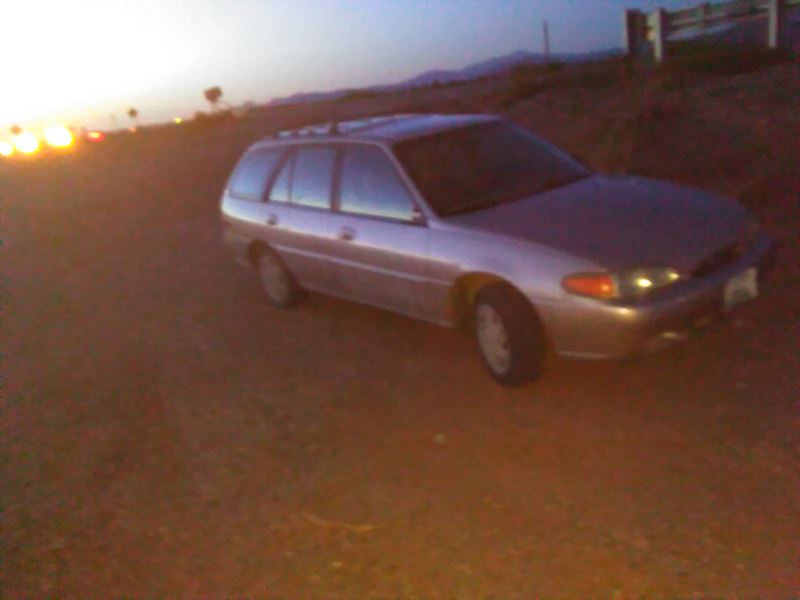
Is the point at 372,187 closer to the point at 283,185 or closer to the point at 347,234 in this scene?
the point at 347,234

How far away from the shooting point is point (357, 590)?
335 centimetres

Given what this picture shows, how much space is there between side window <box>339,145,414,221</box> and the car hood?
21.4 inches

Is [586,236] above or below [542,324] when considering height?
above

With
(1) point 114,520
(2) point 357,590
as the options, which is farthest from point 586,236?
(1) point 114,520

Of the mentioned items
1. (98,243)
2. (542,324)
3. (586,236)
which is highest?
(586,236)

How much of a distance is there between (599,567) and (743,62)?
13.1 meters

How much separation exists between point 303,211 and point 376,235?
1151 mm

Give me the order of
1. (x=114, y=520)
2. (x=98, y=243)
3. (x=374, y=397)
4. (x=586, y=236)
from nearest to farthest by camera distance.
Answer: (x=114, y=520) → (x=586, y=236) → (x=374, y=397) → (x=98, y=243)

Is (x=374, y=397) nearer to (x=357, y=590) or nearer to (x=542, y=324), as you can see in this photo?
(x=542, y=324)

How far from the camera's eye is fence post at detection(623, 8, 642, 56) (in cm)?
1560

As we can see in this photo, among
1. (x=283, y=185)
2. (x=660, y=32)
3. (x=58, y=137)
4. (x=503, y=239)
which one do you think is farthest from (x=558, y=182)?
(x=58, y=137)

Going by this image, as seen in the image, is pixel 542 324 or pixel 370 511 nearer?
pixel 370 511

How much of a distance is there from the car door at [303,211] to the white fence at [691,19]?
417 inches

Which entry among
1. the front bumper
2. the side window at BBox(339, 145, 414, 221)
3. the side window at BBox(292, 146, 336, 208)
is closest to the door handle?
the side window at BBox(339, 145, 414, 221)
